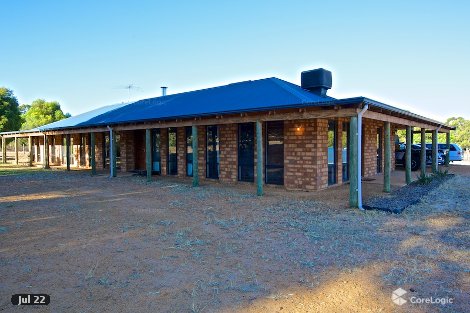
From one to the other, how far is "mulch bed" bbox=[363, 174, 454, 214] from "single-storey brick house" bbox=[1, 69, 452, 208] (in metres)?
0.47

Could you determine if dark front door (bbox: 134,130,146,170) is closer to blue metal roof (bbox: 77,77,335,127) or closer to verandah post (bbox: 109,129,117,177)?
verandah post (bbox: 109,129,117,177)

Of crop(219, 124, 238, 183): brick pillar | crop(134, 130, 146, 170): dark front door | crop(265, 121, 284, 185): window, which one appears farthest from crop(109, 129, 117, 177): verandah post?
crop(265, 121, 284, 185): window

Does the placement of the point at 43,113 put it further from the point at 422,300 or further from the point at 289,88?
the point at 422,300

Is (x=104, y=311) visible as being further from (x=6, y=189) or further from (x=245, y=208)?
(x=6, y=189)

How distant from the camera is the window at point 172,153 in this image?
50.1 ft

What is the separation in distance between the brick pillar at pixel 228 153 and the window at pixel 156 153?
15.0 feet

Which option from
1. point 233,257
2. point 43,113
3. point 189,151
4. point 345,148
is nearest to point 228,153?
point 189,151

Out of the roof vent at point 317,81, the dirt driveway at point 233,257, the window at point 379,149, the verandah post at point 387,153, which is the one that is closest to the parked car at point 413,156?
the window at point 379,149

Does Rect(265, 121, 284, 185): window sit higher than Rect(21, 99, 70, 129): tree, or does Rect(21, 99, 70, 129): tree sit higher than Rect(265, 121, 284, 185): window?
Rect(21, 99, 70, 129): tree

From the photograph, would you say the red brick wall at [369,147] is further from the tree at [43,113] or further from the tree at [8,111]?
the tree at [43,113]

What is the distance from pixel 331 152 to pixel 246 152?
9.83 ft

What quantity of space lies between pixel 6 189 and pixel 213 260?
10.6 m

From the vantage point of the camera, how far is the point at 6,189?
38.5ft

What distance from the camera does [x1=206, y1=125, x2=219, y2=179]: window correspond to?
13.2 meters
